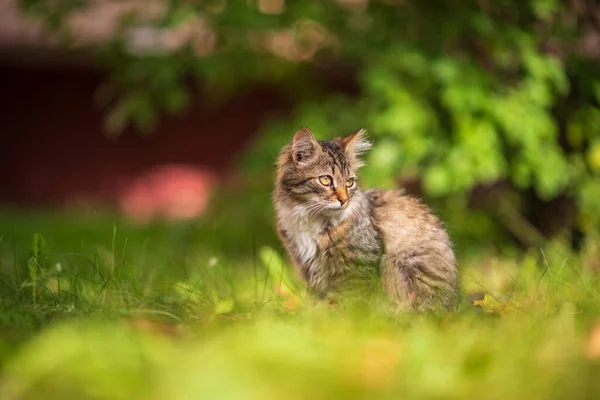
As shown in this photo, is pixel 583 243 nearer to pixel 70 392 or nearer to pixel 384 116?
pixel 384 116

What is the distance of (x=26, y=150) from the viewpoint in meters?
10.6

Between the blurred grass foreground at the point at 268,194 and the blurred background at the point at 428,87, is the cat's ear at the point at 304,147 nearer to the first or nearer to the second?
the blurred grass foreground at the point at 268,194

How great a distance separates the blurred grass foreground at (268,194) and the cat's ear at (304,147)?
0.58 m

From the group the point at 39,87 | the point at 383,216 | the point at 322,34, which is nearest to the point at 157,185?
the point at 39,87

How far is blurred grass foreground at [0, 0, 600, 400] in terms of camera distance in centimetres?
165

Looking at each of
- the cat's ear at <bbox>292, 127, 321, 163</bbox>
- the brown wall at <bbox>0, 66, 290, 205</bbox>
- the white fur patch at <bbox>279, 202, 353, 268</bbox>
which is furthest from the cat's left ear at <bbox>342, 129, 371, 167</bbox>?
the brown wall at <bbox>0, 66, 290, 205</bbox>

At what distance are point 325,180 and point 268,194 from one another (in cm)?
211

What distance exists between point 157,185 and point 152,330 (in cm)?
875

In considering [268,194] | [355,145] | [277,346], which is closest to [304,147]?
[355,145]

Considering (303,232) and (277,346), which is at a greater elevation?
(277,346)

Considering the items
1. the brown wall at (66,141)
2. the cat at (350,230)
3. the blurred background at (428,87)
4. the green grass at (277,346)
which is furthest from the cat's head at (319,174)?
the brown wall at (66,141)

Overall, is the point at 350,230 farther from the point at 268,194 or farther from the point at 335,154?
the point at 268,194

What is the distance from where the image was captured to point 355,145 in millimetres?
3594

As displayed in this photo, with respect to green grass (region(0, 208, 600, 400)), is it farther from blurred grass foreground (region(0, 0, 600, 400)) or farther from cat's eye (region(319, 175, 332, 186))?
cat's eye (region(319, 175, 332, 186))
